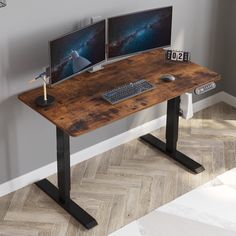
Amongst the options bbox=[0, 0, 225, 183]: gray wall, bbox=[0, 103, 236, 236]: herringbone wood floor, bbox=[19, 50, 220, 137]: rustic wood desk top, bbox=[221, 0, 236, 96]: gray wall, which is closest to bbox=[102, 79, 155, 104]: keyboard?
bbox=[19, 50, 220, 137]: rustic wood desk top

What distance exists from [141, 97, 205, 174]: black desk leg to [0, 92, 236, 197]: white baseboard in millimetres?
205

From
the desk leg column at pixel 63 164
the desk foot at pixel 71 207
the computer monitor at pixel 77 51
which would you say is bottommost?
the desk foot at pixel 71 207

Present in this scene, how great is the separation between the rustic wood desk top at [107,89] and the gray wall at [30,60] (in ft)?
0.55

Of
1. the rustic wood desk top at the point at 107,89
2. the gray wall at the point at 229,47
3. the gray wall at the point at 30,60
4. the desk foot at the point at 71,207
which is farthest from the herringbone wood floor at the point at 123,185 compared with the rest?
the rustic wood desk top at the point at 107,89

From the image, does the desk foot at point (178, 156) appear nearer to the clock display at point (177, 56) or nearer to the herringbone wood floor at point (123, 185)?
the herringbone wood floor at point (123, 185)

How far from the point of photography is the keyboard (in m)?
3.82

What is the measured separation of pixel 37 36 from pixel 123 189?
123cm

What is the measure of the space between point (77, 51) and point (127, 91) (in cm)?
42

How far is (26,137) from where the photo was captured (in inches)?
162

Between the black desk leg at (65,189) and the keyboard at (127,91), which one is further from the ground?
the keyboard at (127,91)

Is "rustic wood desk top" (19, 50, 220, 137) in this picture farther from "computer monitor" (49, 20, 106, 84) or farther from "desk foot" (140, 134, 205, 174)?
"desk foot" (140, 134, 205, 174)

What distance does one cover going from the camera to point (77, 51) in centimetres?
385

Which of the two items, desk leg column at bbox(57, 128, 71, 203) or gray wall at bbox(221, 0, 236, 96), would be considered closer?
Answer: desk leg column at bbox(57, 128, 71, 203)

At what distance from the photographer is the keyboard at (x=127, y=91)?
12.5 feet
